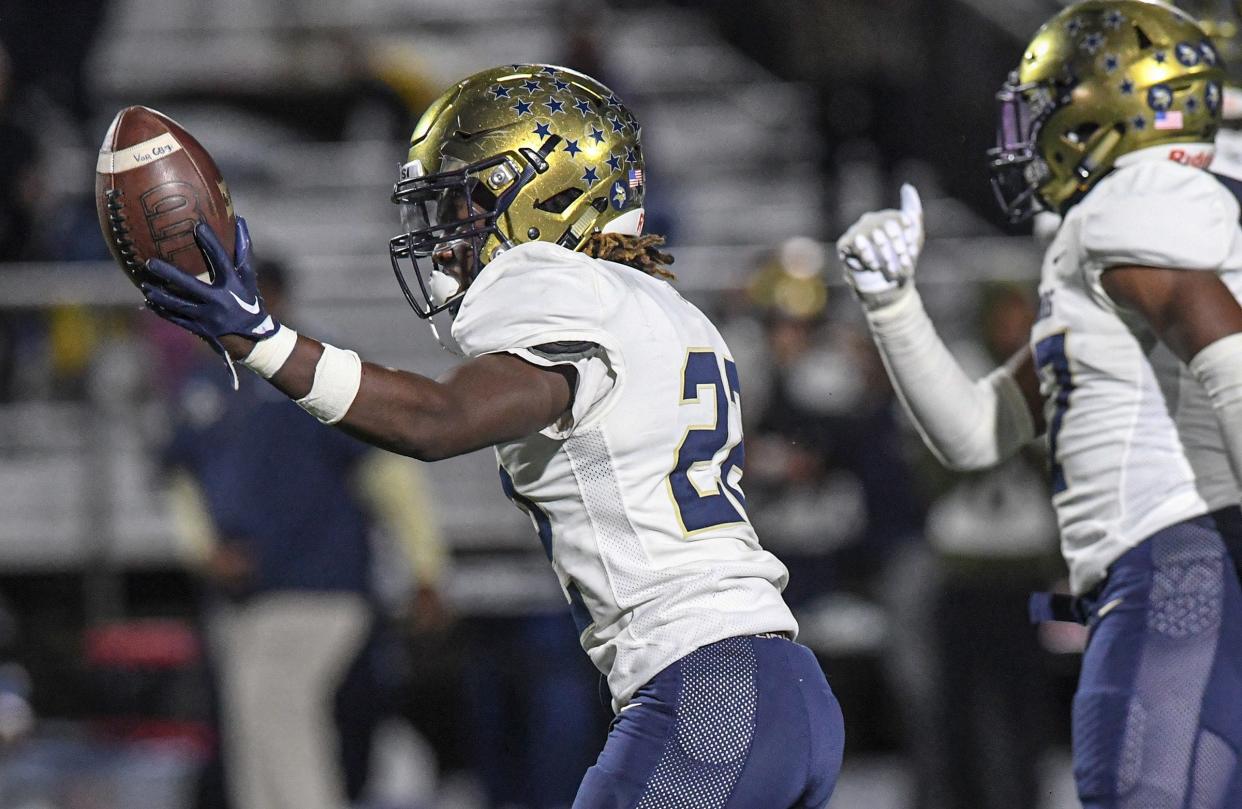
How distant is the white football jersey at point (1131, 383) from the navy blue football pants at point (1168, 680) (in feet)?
0.22

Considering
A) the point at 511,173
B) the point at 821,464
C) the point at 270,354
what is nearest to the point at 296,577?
the point at 821,464

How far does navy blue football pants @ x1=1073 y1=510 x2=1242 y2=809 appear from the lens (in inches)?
109

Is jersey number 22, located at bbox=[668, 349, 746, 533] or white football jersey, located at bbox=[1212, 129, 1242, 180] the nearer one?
jersey number 22, located at bbox=[668, 349, 746, 533]

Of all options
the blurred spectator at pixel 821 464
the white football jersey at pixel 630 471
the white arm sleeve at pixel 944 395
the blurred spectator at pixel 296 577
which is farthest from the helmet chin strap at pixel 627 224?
the blurred spectator at pixel 821 464

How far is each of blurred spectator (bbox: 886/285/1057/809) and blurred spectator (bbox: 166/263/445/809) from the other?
1.69 metres

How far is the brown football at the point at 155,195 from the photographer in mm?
2404

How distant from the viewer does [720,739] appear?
95.7 inches

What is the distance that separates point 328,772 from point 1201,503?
3.50 m

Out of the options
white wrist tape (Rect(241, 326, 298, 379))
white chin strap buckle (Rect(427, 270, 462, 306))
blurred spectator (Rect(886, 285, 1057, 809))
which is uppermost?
white wrist tape (Rect(241, 326, 298, 379))

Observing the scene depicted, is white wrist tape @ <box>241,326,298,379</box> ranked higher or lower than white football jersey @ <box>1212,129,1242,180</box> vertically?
higher

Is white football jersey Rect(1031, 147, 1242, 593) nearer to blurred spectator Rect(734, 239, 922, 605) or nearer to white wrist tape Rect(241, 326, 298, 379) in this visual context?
white wrist tape Rect(241, 326, 298, 379)

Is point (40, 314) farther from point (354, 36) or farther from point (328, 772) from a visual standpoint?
point (354, 36)

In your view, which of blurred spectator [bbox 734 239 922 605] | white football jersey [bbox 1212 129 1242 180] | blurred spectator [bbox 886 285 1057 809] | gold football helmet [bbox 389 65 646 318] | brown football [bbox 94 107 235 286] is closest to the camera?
brown football [bbox 94 107 235 286]

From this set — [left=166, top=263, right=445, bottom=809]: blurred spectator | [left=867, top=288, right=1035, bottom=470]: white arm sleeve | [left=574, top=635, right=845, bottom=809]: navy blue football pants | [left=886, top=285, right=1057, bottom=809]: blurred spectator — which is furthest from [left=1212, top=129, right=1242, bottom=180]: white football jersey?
[left=166, top=263, right=445, bottom=809]: blurred spectator
